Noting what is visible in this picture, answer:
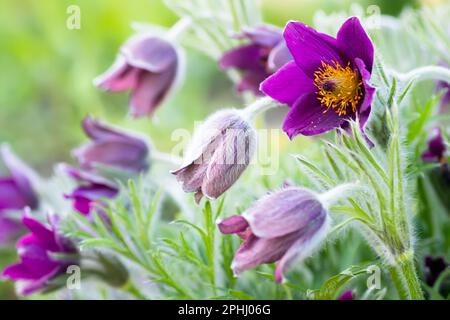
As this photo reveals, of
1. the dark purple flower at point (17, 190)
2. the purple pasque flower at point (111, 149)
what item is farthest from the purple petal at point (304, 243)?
the dark purple flower at point (17, 190)

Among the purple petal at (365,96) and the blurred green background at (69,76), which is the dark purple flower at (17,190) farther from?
the blurred green background at (69,76)

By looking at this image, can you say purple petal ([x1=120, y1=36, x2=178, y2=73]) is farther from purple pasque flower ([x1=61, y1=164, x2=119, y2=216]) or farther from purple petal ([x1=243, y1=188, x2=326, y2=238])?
purple petal ([x1=243, y1=188, x2=326, y2=238])

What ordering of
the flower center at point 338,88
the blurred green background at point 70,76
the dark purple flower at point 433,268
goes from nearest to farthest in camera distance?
the flower center at point 338,88 → the dark purple flower at point 433,268 → the blurred green background at point 70,76

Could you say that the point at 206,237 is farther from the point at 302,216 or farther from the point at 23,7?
the point at 23,7

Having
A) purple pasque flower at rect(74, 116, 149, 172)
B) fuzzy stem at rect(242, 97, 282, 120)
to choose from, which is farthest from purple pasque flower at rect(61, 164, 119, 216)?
fuzzy stem at rect(242, 97, 282, 120)

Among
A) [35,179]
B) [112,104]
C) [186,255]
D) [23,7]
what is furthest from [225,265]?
[23,7]

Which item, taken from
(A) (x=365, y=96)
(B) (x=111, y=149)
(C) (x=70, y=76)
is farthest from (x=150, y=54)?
(C) (x=70, y=76)
